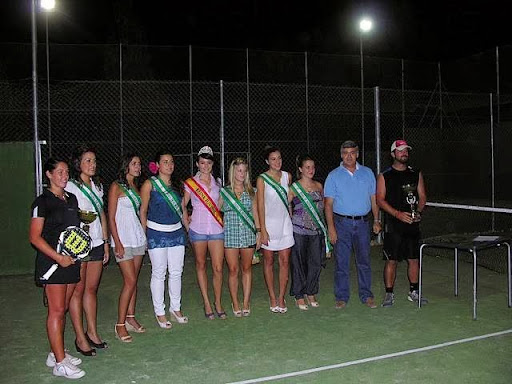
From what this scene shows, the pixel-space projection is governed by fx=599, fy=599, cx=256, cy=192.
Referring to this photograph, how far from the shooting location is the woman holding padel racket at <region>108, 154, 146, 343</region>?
5.54 m

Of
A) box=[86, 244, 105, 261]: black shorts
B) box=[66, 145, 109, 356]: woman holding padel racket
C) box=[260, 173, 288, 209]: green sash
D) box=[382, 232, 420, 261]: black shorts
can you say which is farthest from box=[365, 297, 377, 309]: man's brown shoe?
box=[86, 244, 105, 261]: black shorts

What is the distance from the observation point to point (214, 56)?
19203 millimetres

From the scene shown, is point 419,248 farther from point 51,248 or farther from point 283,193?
point 51,248

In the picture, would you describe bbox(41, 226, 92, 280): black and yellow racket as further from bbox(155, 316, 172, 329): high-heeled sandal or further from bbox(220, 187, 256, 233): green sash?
bbox(220, 187, 256, 233): green sash

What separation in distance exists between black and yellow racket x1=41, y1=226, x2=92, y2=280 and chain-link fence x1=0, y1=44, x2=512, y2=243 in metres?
10.5

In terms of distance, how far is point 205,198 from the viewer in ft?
20.2

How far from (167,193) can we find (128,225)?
1.68ft

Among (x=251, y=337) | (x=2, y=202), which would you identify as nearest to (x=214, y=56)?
(x=2, y=202)

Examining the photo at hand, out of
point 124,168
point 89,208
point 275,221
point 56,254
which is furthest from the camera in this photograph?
point 275,221

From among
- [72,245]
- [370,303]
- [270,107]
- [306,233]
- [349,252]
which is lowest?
[370,303]

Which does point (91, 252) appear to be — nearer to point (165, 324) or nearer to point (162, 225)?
point (162, 225)

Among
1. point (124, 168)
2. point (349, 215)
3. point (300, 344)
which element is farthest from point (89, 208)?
point (349, 215)

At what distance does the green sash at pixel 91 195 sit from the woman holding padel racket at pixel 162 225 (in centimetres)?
50

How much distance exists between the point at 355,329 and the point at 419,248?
4.22ft
